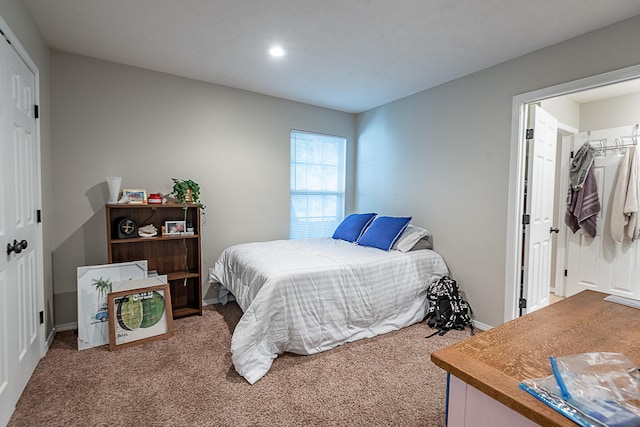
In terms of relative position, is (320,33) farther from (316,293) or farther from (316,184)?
(316,184)

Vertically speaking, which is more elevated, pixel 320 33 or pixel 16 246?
pixel 320 33

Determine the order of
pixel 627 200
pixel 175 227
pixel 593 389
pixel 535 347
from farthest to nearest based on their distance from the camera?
1. pixel 627 200
2. pixel 175 227
3. pixel 535 347
4. pixel 593 389

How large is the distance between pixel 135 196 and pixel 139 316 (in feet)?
3.56

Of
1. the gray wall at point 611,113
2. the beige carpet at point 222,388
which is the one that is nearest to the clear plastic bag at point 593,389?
the beige carpet at point 222,388

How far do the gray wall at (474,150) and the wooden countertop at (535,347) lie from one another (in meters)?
1.67

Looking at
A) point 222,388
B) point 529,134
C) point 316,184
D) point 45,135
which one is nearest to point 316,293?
point 222,388

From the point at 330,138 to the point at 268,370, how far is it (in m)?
3.11

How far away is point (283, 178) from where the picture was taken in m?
3.89

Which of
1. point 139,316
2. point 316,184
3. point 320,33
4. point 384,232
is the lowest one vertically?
point 139,316

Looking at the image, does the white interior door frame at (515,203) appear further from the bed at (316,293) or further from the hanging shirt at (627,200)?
the hanging shirt at (627,200)

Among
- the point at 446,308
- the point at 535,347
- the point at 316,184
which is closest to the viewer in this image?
the point at 535,347

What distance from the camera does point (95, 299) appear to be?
2506 mm

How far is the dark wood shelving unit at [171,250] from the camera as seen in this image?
9.47 feet

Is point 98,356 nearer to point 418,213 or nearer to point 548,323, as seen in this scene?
point 548,323
